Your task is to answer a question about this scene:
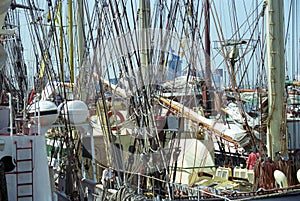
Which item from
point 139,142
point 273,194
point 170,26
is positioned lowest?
point 273,194

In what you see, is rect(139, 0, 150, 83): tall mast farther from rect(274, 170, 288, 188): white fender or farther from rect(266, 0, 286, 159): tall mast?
rect(274, 170, 288, 188): white fender

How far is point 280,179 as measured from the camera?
8664mm

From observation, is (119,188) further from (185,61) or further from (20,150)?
(185,61)

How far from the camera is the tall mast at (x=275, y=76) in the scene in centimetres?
966

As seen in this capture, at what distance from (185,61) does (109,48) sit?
6.26 feet

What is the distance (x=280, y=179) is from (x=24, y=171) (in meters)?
5.09

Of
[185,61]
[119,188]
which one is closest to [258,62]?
[185,61]

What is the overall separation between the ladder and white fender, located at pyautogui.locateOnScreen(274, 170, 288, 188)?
4.96 m

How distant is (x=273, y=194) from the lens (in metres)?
8.09

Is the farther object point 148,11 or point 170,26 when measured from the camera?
point 170,26

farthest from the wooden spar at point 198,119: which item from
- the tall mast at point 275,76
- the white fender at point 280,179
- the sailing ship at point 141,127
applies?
the white fender at point 280,179

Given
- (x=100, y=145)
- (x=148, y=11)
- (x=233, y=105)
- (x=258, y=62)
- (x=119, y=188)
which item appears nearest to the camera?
(x=119, y=188)

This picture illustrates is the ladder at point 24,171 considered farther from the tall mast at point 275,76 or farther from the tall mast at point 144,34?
the tall mast at point 275,76

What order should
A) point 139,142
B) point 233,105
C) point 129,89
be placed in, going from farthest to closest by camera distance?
point 233,105
point 129,89
point 139,142
